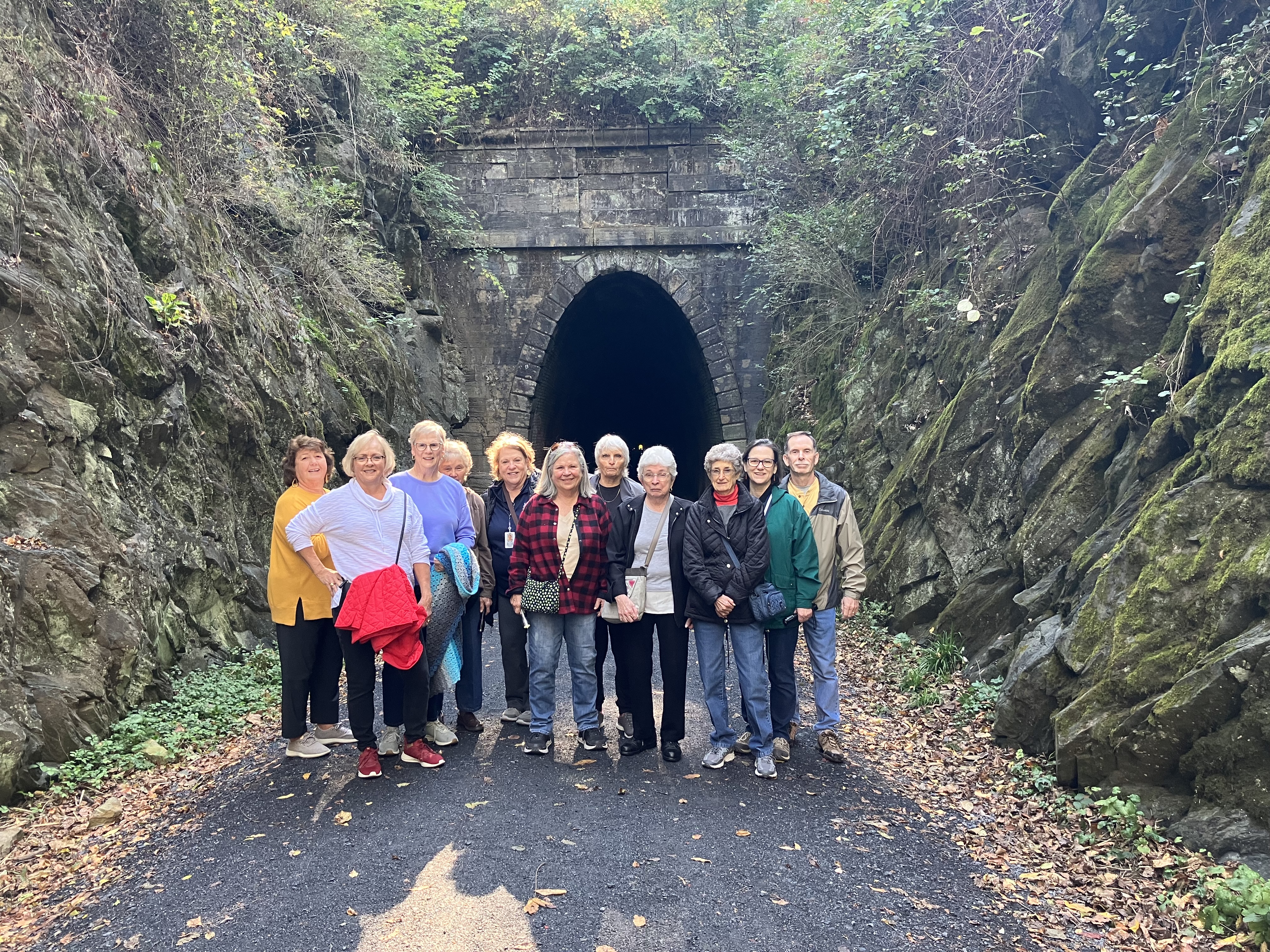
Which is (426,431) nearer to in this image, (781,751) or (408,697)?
(408,697)

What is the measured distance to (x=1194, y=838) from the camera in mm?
3420

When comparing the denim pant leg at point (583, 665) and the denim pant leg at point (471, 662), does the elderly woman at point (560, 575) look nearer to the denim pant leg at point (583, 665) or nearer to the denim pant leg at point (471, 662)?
the denim pant leg at point (583, 665)

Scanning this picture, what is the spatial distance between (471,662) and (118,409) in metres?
3.14

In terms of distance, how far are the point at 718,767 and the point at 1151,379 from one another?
3.67 meters

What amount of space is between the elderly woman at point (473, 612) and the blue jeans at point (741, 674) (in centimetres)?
141

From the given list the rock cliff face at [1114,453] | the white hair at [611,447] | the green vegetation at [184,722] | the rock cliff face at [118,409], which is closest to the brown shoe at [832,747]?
the rock cliff face at [1114,453]

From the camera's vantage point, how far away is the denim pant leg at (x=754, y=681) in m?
4.62

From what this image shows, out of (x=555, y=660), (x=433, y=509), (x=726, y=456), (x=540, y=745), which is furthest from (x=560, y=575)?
(x=726, y=456)

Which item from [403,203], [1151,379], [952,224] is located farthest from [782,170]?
[1151,379]

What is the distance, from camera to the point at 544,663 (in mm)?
4805

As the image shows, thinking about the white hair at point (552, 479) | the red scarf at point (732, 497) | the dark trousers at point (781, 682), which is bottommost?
the dark trousers at point (781, 682)

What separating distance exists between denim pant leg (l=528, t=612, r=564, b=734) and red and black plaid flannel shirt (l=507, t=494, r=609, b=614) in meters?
0.15

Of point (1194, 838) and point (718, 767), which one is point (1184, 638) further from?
point (718, 767)

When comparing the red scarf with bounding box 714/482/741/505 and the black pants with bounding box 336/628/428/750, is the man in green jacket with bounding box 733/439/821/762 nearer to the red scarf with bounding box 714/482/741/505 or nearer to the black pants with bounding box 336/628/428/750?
the red scarf with bounding box 714/482/741/505
